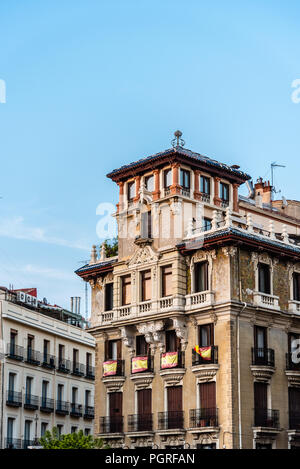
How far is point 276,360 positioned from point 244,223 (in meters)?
10.4

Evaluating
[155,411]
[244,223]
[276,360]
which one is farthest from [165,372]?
[244,223]

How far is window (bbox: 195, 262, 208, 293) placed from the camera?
61.6m

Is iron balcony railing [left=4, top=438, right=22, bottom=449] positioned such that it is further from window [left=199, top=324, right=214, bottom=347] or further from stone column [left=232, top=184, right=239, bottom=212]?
stone column [left=232, top=184, right=239, bottom=212]

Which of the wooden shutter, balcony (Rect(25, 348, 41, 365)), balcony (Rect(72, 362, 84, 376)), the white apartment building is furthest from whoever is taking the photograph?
balcony (Rect(72, 362, 84, 376))

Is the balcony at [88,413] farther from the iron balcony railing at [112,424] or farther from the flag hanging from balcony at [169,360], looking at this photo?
the flag hanging from balcony at [169,360]

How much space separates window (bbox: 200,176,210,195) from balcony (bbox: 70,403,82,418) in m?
25.7

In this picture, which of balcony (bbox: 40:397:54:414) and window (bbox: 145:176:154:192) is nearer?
window (bbox: 145:176:154:192)

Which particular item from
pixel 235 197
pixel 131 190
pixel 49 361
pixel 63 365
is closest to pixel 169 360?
pixel 131 190

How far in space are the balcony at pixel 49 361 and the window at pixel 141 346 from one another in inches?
631

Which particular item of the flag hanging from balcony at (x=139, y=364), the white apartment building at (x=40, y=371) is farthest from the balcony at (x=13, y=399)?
the flag hanging from balcony at (x=139, y=364)

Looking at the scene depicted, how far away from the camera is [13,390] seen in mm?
74188

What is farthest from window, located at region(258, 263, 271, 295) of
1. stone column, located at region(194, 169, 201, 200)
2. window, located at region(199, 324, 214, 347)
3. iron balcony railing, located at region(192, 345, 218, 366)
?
stone column, located at region(194, 169, 201, 200)
